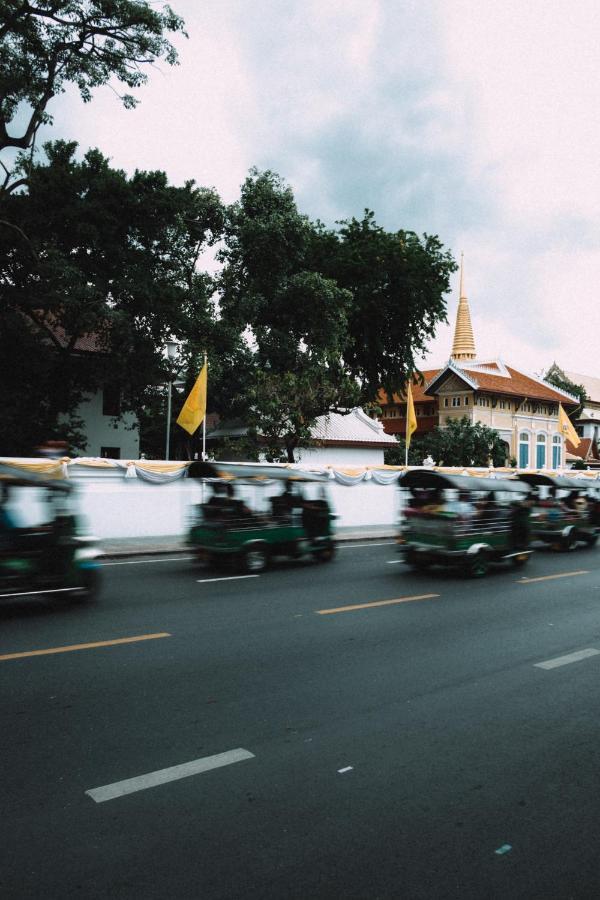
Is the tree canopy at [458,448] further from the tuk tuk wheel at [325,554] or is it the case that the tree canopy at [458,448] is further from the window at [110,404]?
the tuk tuk wheel at [325,554]

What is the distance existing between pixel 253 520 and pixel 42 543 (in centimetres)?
475

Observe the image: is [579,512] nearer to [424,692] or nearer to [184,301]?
[424,692]

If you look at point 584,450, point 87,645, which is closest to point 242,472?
point 87,645

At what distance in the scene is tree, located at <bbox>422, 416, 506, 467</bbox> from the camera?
49.2 metres

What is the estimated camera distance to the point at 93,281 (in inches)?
952

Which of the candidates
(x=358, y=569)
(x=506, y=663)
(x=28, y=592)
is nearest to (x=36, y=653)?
(x=28, y=592)

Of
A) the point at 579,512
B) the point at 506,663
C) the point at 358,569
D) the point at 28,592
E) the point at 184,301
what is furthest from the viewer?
the point at 184,301

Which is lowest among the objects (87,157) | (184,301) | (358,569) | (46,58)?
(358,569)

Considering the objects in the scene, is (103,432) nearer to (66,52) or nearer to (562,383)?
(66,52)

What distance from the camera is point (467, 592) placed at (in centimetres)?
1137

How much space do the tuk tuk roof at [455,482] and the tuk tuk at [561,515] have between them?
133 inches

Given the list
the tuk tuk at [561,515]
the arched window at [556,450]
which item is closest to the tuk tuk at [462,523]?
the tuk tuk at [561,515]

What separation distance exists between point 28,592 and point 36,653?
189 centimetres

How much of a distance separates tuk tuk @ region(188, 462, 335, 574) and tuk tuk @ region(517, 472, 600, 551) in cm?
604
